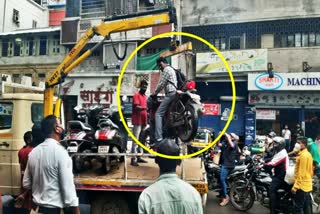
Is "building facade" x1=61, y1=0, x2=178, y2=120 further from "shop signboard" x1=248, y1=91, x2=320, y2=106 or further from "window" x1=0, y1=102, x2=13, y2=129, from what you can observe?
"window" x1=0, y1=102, x2=13, y2=129

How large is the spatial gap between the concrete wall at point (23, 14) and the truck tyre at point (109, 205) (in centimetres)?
2630

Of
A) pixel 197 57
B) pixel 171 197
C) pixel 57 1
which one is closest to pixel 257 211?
pixel 171 197

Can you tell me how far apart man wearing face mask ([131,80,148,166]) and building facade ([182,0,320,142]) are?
12.9m

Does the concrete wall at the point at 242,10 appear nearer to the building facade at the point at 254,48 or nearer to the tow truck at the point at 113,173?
the building facade at the point at 254,48

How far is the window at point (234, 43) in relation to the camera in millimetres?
18625

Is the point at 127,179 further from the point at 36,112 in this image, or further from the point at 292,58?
the point at 292,58

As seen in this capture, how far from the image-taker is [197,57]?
18.7 meters

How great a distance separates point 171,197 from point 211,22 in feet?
59.1

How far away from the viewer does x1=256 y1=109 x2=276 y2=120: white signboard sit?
58.3ft

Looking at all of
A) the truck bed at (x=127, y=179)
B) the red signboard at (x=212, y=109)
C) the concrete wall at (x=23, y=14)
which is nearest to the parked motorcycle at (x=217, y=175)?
the truck bed at (x=127, y=179)

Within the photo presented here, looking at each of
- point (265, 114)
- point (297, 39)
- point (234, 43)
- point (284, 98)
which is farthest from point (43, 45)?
point (297, 39)

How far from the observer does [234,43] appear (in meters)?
18.7

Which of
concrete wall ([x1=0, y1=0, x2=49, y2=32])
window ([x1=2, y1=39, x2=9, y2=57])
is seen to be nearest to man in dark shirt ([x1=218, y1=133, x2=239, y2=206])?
window ([x1=2, y1=39, x2=9, y2=57])

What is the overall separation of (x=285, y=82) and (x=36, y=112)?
566 inches
